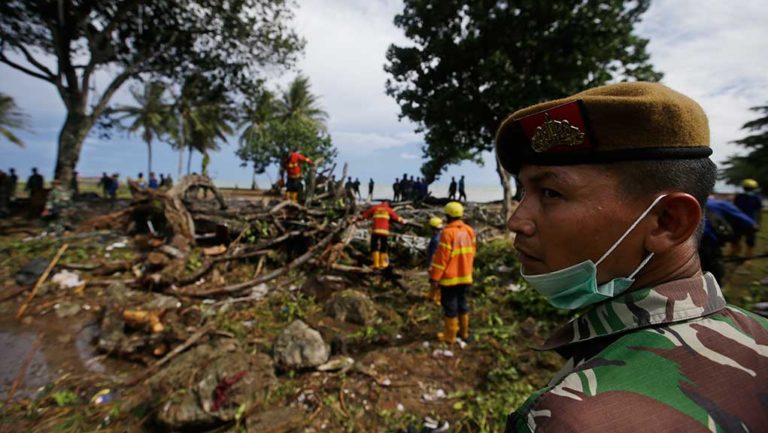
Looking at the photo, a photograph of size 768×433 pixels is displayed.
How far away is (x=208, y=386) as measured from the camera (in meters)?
3.31

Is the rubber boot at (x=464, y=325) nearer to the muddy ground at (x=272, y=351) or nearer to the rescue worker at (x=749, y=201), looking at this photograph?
the muddy ground at (x=272, y=351)

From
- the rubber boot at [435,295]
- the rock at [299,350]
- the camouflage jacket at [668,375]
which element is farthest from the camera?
the rubber boot at [435,295]

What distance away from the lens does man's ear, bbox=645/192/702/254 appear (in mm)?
936

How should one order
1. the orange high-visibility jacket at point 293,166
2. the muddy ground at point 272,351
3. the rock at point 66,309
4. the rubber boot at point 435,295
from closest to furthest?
the muddy ground at point 272,351 < the rock at point 66,309 < the rubber boot at point 435,295 < the orange high-visibility jacket at point 293,166

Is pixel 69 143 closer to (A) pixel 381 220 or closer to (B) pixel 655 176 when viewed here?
(A) pixel 381 220

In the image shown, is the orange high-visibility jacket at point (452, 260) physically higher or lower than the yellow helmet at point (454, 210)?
lower

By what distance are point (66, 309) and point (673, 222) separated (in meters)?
7.83

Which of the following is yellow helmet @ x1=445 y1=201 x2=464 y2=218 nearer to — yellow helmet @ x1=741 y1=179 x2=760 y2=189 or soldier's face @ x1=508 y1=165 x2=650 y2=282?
soldier's face @ x1=508 y1=165 x2=650 y2=282

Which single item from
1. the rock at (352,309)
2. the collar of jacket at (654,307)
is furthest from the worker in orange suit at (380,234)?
the collar of jacket at (654,307)

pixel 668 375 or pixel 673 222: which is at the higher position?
pixel 673 222

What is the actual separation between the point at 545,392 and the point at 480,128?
17.8 metres

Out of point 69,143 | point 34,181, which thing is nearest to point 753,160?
point 69,143

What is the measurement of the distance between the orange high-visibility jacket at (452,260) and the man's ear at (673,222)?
13.5 ft

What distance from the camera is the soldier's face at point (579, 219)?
3.21 ft
